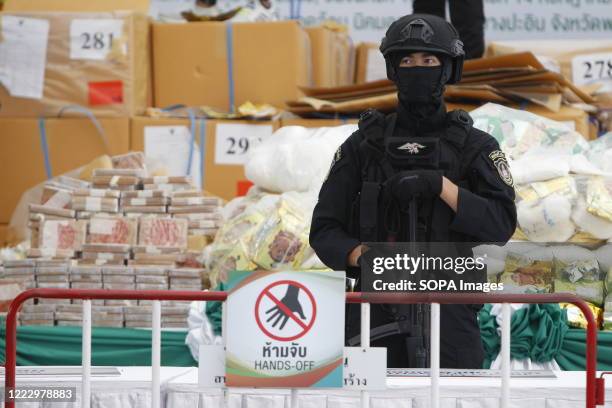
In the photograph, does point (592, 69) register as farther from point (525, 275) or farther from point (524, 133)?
point (525, 275)

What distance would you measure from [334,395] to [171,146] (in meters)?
3.41

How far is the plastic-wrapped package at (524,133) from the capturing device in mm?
5184

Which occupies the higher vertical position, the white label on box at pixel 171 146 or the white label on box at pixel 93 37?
the white label on box at pixel 93 37

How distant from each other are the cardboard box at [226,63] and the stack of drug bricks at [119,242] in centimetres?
111

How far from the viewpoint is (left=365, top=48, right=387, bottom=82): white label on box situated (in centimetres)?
720

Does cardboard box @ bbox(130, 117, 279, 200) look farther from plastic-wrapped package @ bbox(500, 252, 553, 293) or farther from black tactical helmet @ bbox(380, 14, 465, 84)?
black tactical helmet @ bbox(380, 14, 465, 84)

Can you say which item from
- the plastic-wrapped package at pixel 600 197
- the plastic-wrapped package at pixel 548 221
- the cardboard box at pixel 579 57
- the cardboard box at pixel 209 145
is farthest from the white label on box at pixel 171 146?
the plastic-wrapped package at pixel 600 197

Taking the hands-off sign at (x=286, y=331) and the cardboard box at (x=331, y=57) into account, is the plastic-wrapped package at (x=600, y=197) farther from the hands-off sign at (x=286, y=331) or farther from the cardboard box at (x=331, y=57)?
the cardboard box at (x=331, y=57)

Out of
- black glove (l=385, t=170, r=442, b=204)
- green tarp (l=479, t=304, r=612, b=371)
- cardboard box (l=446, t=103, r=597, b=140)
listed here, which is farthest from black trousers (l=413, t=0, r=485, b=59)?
black glove (l=385, t=170, r=442, b=204)

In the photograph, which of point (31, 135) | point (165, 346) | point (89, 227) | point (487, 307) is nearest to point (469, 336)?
point (487, 307)

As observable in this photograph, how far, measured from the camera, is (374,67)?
7270mm

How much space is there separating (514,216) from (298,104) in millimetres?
2968

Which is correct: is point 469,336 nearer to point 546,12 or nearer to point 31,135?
point 31,135

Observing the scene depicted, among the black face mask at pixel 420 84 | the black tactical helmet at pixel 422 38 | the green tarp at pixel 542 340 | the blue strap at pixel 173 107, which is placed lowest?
the green tarp at pixel 542 340
